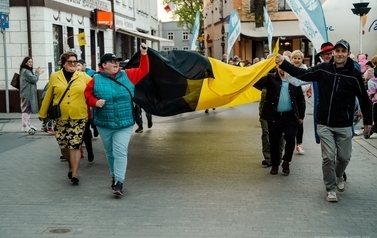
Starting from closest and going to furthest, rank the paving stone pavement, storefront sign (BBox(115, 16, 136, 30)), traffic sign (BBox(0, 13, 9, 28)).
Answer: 1. the paving stone pavement
2. traffic sign (BBox(0, 13, 9, 28))
3. storefront sign (BBox(115, 16, 136, 30))

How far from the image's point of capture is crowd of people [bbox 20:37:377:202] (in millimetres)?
6820

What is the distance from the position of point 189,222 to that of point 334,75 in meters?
2.47

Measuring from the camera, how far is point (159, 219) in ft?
20.5

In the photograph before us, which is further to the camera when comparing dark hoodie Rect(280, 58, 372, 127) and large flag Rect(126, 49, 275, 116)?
large flag Rect(126, 49, 275, 116)

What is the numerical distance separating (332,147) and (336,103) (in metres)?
0.55

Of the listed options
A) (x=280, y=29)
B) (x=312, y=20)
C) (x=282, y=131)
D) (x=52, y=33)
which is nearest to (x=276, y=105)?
(x=282, y=131)

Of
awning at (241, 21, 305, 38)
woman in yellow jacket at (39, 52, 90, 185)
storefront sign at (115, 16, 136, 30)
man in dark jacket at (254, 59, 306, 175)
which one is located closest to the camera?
woman in yellow jacket at (39, 52, 90, 185)

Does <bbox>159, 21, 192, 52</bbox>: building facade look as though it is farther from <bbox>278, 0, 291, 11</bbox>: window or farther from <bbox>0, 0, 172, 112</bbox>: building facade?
<bbox>0, 0, 172, 112</bbox>: building facade

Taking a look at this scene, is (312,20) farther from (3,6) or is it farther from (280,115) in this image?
(3,6)

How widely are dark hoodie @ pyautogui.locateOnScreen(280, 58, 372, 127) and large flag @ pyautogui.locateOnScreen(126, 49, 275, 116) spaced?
221 centimetres

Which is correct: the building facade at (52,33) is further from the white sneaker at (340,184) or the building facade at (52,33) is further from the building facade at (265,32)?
the building facade at (265,32)

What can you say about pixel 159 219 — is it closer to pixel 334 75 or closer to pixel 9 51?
pixel 334 75

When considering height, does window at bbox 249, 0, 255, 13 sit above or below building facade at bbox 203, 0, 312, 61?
above

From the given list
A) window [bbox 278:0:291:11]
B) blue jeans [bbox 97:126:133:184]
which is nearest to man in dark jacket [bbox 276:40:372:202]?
blue jeans [bbox 97:126:133:184]
